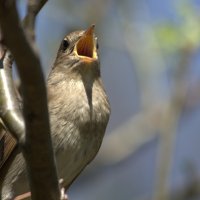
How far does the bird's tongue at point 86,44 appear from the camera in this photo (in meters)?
4.42

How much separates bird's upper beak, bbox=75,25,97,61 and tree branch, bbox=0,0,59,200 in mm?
A: 1559

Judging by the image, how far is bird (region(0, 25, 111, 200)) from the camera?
13.4 feet

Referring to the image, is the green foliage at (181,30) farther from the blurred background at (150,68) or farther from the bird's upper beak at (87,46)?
the bird's upper beak at (87,46)

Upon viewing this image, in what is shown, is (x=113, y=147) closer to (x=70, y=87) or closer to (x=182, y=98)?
(x=182, y=98)

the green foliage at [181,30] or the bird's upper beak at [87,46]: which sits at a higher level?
the bird's upper beak at [87,46]

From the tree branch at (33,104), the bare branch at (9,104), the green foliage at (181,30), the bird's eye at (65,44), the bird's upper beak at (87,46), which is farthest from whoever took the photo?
the green foliage at (181,30)

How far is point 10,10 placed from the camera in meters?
2.10

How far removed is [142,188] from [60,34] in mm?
2228

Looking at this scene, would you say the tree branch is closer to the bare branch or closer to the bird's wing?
the bare branch

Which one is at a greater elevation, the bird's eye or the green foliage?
the bird's eye

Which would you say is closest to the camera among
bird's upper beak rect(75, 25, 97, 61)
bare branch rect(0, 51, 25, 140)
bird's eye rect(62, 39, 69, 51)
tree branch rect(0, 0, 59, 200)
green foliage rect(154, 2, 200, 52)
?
tree branch rect(0, 0, 59, 200)

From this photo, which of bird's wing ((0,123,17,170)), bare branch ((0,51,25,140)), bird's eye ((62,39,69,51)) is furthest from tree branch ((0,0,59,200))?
bird's eye ((62,39,69,51))

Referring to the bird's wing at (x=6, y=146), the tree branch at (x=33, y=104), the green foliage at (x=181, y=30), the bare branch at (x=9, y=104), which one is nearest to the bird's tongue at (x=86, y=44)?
the bird's wing at (x=6, y=146)

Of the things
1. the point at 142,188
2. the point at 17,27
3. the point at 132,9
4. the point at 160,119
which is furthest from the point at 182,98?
the point at 17,27
